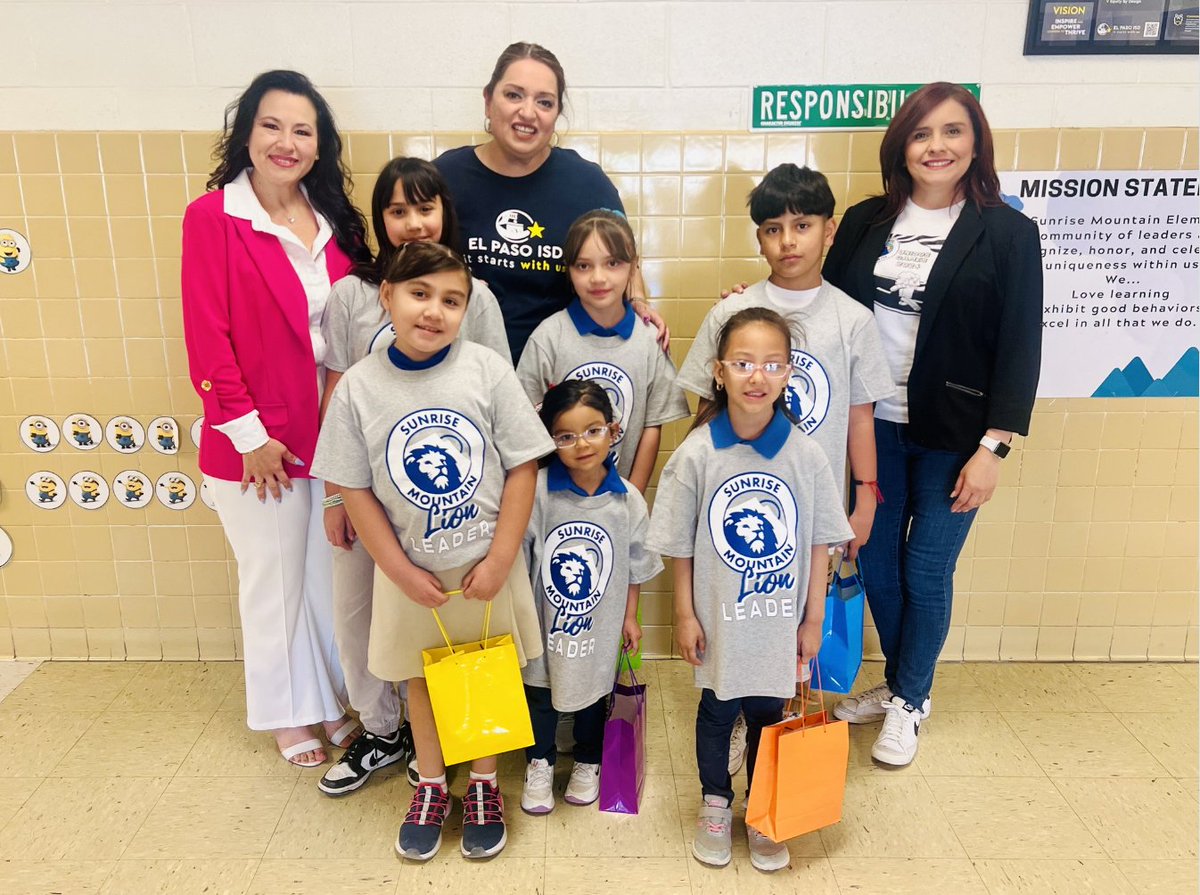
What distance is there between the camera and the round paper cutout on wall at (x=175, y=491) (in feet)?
8.32

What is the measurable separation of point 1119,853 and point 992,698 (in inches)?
25.1

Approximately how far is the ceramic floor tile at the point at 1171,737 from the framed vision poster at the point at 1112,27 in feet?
6.08

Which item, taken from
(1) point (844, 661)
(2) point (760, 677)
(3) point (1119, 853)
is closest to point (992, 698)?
(3) point (1119, 853)

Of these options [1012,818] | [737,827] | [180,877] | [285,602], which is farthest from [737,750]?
[180,877]

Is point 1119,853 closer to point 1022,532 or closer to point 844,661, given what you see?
point 844,661

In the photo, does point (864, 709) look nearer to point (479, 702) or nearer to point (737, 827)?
point (737, 827)

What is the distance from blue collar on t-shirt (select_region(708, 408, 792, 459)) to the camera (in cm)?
166

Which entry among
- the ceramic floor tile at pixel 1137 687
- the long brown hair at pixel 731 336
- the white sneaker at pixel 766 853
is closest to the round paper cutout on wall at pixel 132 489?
the long brown hair at pixel 731 336

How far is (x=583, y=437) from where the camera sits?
1.70m

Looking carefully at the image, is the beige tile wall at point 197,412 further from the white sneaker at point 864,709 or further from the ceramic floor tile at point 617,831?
the ceramic floor tile at point 617,831

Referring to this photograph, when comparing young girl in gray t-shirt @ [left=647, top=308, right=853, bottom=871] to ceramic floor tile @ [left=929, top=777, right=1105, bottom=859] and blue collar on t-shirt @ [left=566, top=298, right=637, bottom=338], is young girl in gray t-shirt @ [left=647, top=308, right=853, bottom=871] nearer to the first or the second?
blue collar on t-shirt @ [left=566, top=298, right=637, bottom=338]

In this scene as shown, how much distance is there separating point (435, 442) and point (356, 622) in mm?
565

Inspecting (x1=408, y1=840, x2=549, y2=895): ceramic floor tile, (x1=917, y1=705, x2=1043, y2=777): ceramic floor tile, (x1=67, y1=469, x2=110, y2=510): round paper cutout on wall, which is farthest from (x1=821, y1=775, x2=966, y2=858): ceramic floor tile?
(x1=67, y1=469, x2=110, y2=510): round paper cutout on wall

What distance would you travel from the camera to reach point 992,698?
2.47 meters
